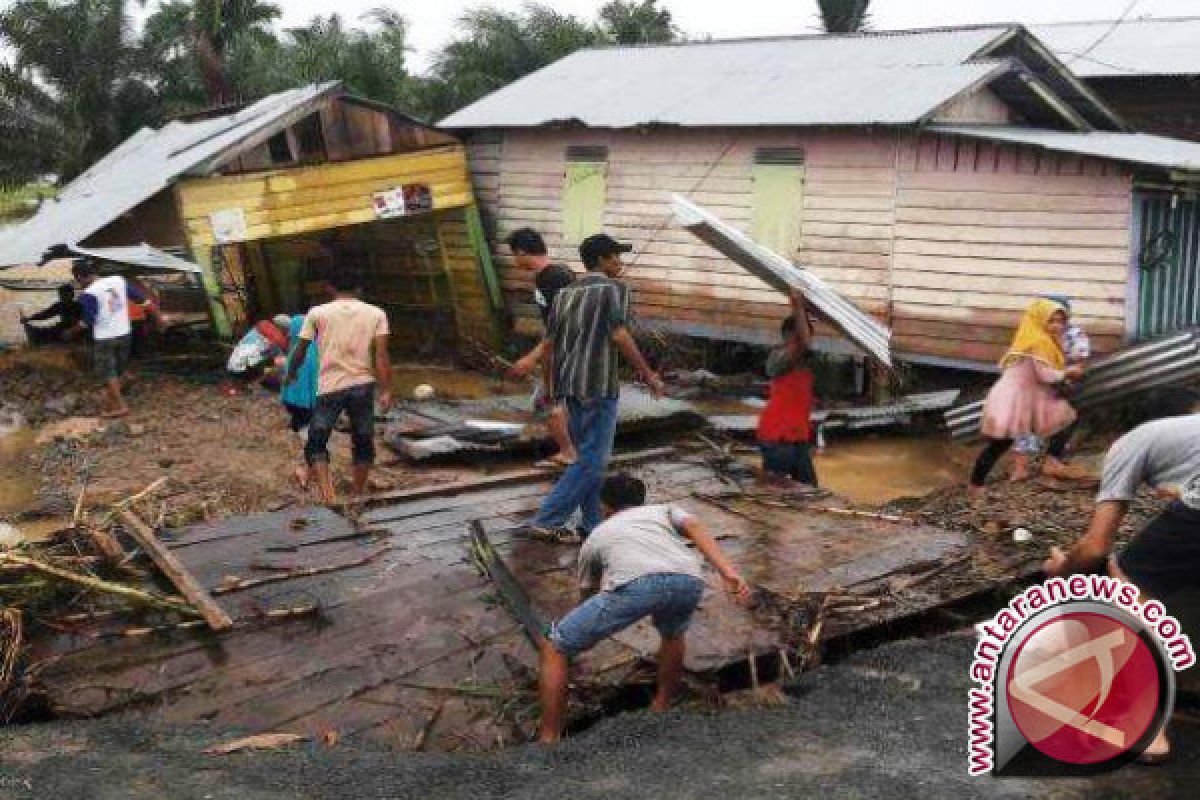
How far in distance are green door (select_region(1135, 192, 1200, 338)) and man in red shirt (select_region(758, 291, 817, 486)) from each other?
5777mm

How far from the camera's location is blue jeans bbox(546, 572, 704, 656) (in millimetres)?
4285

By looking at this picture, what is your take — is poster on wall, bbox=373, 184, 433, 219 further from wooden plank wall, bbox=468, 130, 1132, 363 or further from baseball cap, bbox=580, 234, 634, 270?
baseball cap, bbox=580, 234, 634, 270

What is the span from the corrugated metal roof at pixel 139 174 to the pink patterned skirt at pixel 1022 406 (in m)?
8.92

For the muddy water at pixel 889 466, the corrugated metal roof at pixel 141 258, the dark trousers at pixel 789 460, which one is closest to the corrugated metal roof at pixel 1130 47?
the muddy water at pixel 889 466

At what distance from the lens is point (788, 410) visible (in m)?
7.26

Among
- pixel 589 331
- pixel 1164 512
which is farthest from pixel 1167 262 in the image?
pixel 1164 512

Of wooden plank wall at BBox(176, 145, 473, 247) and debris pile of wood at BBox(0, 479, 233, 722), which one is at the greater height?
wooden plank wall at BBox(176, 145, 473, 247)

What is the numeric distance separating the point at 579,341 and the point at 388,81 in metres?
16.6

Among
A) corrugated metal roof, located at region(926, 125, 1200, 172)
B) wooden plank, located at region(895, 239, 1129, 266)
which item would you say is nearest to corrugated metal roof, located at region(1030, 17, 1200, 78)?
corrugated metal roof, located at region(926, 125, 1200, 172)

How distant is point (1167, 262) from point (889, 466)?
3.63 metres

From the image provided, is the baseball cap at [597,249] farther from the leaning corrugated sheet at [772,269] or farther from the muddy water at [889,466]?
the muddy water at [889,466]

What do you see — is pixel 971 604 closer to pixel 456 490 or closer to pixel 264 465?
pixel 456 490

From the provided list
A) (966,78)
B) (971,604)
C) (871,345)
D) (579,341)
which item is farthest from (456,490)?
(966,78)

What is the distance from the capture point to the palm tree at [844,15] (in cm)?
2323
